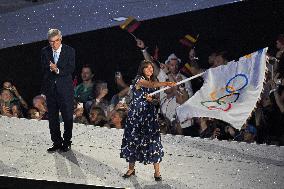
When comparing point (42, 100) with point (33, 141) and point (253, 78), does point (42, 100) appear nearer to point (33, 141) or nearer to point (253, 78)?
point (33, 141)

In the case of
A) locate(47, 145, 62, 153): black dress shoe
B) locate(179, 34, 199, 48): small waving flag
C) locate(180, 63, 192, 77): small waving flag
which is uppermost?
locate(179, 34, 199, 48): small waving flag

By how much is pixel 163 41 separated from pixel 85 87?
118 cm

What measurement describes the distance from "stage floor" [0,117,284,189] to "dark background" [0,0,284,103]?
3.58 feet

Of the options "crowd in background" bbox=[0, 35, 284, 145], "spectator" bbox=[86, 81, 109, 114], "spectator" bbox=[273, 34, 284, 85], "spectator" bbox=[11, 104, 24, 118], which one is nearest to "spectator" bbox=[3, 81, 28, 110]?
"crowd in background" bbox=[0, 35, 284, 145]

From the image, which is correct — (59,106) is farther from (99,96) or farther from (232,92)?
(232,92)

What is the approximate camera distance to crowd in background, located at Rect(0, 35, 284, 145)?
6020 millimetres

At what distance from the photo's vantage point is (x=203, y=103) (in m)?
5.11

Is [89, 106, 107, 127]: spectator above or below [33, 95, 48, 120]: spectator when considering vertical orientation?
below

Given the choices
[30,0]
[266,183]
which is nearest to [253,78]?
[266,183]

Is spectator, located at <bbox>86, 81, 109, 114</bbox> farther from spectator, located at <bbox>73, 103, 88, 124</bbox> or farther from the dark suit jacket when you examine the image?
the dark suit jacket

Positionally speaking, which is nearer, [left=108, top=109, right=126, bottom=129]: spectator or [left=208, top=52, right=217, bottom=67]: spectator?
[left=208, top=52, right=217, bottom=67]: spectator

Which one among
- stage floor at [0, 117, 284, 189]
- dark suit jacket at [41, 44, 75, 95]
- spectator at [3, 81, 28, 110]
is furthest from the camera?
spectator at [3, 81, 28, 110]

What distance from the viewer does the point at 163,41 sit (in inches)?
268

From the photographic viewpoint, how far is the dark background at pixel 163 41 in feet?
20.7
